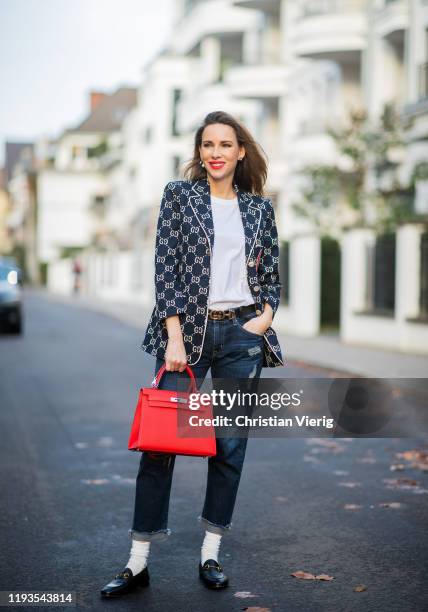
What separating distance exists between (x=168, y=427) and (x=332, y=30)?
968 inches

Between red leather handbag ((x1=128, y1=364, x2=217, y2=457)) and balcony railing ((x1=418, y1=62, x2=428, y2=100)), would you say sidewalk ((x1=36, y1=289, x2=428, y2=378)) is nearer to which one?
balcony railing ((x1=418, y1=62, x2=428, y2=100))

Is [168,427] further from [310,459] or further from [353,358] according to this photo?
[353,358]

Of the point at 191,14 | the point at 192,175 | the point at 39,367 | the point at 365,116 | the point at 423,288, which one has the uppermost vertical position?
the point at 191,14

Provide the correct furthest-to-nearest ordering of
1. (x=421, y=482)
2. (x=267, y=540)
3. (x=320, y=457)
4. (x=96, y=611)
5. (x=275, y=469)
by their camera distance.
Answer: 1. (x=320, y=457)
2. (x=275, y=469)
3. (x=421, y=482)
4. (x=267, y=540)
5. (x=96, y=611)

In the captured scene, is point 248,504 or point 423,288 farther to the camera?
point 423,288

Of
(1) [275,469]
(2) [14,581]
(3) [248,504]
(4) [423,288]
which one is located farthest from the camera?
(4) [423,288]

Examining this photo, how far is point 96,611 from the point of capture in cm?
398

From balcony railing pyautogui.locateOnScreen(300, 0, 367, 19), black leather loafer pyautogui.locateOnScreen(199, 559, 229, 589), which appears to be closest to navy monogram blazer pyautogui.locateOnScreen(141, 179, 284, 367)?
black leather loafer pyautogui.locateOnScreen(199, 559, 229, 589)

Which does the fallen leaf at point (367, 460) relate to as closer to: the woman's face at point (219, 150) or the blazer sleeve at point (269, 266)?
the blazer sleeve at point (269, 266)

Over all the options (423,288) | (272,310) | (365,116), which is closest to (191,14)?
(365,116)

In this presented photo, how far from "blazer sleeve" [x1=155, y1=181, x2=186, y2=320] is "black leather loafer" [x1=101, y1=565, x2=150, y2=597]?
1103 millimetres

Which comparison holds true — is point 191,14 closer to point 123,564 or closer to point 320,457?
point 320,457

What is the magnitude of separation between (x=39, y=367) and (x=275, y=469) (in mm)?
8170

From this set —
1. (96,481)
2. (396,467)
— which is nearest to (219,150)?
(96,481)
